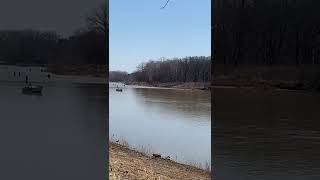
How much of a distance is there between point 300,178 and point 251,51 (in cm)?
796

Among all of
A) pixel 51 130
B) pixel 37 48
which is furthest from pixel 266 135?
pixel 37 48

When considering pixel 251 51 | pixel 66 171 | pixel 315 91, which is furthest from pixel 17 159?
pixel 315 91

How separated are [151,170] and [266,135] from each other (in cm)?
686

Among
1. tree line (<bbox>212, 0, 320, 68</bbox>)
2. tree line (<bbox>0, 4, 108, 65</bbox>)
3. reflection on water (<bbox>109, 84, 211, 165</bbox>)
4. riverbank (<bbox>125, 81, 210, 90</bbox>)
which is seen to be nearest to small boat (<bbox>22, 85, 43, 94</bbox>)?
tree line (<bbox>0, 4, 108, 65</bbox>)

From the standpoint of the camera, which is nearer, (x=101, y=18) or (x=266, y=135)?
(x=101, y=18)

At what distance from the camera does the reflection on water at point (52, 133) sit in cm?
631

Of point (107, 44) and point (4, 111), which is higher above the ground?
point (107, 44)

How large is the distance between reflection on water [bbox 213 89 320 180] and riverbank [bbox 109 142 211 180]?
1.55 feet

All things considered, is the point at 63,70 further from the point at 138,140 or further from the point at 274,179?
the point at 274,179

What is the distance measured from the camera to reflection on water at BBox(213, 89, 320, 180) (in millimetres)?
8281

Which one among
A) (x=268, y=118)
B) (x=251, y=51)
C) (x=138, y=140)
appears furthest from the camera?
(x=268, y=118)

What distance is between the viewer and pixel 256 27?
53.7 feet

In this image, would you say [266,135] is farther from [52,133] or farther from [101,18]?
[101,18]

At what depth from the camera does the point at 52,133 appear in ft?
32.7
